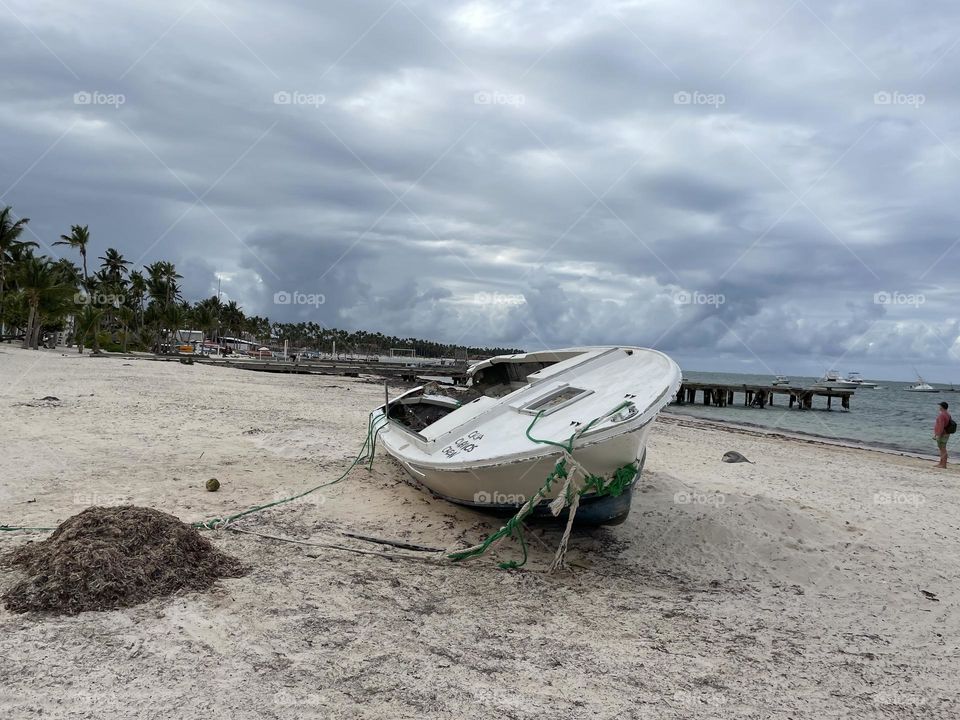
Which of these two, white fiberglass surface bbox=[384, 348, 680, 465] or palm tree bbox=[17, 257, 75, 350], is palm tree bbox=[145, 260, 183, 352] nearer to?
palm tree bbox=[17, 257, 75, 350]

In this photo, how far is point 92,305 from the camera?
53.6 metres

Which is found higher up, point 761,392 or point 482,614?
point 761,392

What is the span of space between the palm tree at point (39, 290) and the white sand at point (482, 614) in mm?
44199

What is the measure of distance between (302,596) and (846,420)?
4127cm

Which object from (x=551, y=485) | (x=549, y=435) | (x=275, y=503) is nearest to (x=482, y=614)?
(x=551, y=485)

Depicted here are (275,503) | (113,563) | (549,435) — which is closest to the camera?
(113,563)

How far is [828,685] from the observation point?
3.91m

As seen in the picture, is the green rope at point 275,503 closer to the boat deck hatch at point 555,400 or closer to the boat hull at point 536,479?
the boat hull at point 536,479

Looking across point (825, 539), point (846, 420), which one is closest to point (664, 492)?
point (825, 539)

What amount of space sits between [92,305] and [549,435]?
58.4 metres

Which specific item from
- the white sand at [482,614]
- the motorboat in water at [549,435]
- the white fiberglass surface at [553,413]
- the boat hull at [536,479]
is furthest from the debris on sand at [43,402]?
the boat hull at [536,479]

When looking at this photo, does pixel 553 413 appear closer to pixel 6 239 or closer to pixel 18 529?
pixel 18 529

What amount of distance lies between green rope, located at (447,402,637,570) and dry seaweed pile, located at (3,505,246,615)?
1.96m

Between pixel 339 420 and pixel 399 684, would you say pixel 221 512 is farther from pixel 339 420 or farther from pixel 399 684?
pixel 339 420
